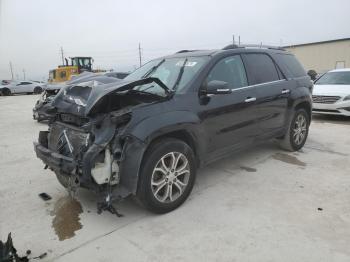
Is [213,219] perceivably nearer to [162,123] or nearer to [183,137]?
[183,137]

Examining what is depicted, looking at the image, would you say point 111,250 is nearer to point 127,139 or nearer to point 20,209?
point 127,139

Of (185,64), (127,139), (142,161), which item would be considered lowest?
(142,161)

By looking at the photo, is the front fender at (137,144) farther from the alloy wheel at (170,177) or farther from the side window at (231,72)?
the side window at (231,72)

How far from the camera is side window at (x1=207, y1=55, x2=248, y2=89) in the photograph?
411cm

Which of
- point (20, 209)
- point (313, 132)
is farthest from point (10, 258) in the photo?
point (313, 132)

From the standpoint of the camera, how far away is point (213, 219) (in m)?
3.41

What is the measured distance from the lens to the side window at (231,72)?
13.5ft

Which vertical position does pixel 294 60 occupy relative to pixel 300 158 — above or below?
above

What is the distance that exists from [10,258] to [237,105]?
306cm

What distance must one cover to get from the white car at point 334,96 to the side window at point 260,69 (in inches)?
179

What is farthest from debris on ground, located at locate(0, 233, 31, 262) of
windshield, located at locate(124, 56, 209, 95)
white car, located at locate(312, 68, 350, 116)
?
white car, located at locate(312, 68, 350, 116)

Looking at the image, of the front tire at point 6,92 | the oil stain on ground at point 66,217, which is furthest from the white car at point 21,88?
the oil stain on ground at point 66,217

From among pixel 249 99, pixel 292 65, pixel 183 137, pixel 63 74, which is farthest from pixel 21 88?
pixel 183 137

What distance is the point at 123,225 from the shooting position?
3350 millimetres
